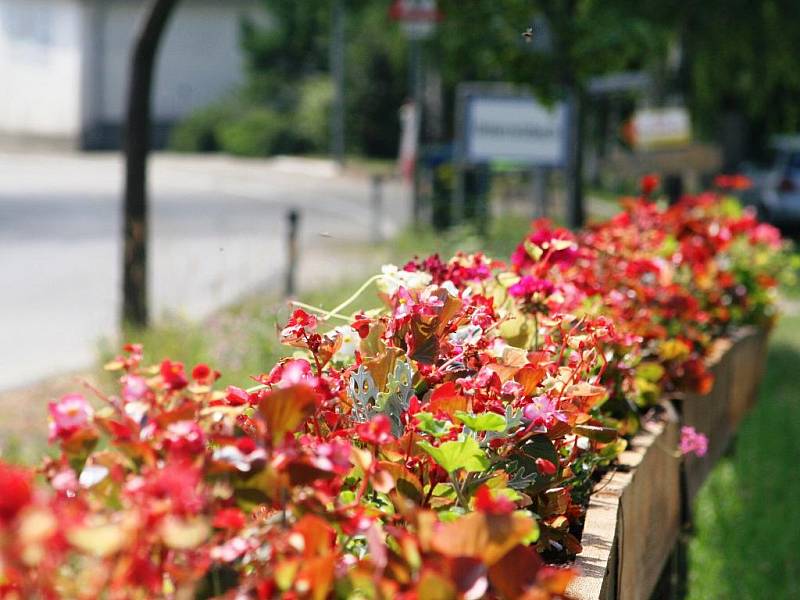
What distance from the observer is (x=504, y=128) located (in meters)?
10.4

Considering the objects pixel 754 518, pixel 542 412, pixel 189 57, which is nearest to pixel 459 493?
pixel 542 412

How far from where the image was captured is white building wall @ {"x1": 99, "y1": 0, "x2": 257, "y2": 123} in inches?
1642

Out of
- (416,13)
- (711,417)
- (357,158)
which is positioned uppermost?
(416,13)

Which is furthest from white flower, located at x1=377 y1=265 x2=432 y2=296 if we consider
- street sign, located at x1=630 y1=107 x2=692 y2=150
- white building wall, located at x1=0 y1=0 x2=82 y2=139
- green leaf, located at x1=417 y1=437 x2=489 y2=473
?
white building wall, located at x1=0 y1=0 x2=82 y2=139

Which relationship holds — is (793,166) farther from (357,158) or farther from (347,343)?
(347,343)

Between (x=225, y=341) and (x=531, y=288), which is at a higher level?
(x=531, y=288)

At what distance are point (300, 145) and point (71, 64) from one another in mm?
7573

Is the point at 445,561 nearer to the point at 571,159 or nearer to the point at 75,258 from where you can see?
the point at 571,159

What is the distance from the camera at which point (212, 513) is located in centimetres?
149

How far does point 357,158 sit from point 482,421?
1464 inches

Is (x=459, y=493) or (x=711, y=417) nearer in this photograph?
(x=459, y=493)

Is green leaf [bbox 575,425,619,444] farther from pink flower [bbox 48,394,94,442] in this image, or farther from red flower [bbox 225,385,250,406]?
pink flower [bbox 48,394,94,442]

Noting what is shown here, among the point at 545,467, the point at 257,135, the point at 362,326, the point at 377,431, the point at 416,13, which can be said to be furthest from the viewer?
the point at 257,135

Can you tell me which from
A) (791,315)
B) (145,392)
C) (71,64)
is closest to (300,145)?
(71,64)
